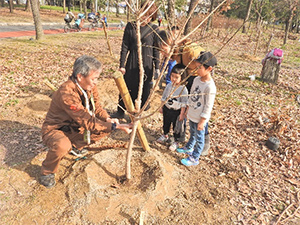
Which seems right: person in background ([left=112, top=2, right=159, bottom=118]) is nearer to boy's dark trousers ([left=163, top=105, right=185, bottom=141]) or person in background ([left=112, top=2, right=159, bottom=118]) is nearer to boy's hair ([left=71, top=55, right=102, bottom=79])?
boy's dark trousers ([left=163, top=105, right=185, bottom=141])

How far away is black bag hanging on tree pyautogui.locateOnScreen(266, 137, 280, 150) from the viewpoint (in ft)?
13.2

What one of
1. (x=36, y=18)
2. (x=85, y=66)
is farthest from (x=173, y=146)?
(x=36, y=18)

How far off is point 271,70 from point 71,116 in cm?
740

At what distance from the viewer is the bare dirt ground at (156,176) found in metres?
2.51

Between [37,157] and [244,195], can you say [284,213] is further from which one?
[37,157]

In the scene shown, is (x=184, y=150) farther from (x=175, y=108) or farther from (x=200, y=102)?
(x=200, y=102)

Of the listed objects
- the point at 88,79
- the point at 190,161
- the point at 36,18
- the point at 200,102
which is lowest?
the point at 190,161

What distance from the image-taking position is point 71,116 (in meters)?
2.57

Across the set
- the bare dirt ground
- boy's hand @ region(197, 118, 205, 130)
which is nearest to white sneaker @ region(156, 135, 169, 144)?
the bare dirt ground

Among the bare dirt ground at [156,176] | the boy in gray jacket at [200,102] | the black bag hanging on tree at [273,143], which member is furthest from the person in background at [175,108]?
the black bag hanging on tree at [273,143]

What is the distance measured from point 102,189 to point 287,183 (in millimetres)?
2845

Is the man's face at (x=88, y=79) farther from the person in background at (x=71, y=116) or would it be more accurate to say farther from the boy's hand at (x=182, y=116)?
the boy's hand at (x=182, y=116)

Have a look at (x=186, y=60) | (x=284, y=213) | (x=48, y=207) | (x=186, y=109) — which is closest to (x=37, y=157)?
(x=48, y=207)

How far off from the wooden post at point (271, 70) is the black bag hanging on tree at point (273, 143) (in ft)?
14.3
